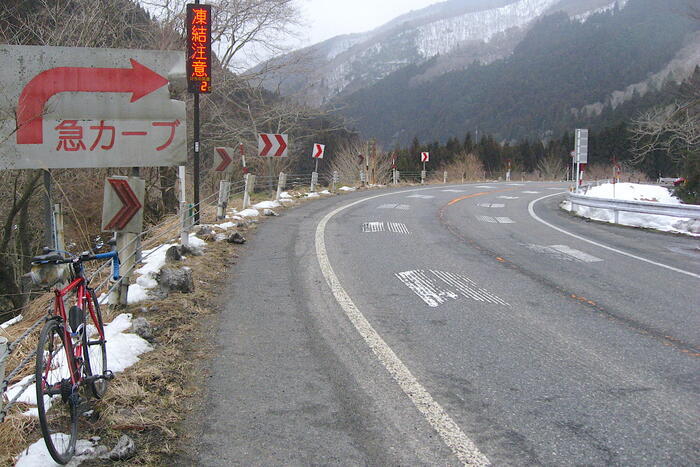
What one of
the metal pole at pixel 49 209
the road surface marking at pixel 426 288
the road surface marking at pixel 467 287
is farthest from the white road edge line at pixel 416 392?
the metal pole at pixel 49 209

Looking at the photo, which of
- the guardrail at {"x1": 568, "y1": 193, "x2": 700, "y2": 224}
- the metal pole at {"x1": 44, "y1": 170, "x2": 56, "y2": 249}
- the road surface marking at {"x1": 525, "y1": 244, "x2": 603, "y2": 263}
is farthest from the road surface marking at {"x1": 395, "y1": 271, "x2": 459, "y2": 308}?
the guardrail at {"x1": 568, "y1": 193, "x2": 700, "y2": 224}

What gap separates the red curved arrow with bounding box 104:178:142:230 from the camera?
5.34 m

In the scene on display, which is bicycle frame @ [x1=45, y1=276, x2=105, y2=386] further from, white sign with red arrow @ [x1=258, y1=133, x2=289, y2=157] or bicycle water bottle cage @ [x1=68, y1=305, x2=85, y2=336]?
white sign with red arrow @ [x1=258, y1=133, x2=289, y2=157]

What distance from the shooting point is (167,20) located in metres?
18.0

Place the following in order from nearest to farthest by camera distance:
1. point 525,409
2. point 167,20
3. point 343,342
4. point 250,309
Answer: point 525,409, point 343,342, point 250,309, point 167,20

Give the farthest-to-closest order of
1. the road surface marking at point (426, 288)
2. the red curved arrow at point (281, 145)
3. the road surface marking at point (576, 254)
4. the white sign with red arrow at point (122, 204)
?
the red curved arrow at point (281, 145) < the road surface marking at point (576, 254) < the road surface marking at point (426, 288) < the white sign with red arrow at point (122, 204)

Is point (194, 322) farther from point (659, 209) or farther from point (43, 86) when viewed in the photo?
point (659, 209)

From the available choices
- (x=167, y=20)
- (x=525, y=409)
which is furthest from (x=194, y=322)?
(x=167, y=20)

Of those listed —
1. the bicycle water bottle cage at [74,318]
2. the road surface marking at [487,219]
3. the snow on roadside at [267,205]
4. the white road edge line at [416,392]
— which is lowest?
the white road edge line at [416,392]

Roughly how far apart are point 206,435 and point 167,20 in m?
17.6

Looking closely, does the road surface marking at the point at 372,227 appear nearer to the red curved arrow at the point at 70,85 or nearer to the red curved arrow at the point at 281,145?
the red curved arrow at the point at 281,145

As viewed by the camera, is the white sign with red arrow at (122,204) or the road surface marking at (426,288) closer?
the white sign with red arrow at (122,204)

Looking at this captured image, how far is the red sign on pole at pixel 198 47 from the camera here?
11.8 meters

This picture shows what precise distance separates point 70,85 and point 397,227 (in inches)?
332
